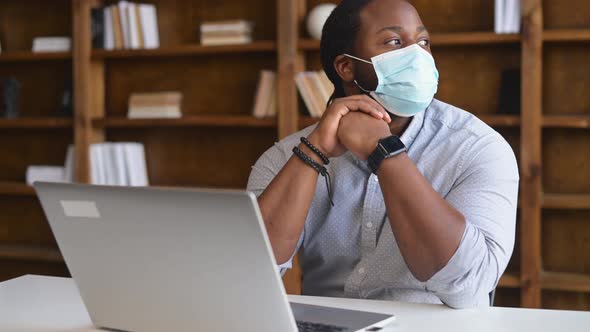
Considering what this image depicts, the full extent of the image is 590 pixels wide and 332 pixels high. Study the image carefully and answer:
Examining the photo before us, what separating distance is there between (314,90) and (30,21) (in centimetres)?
176

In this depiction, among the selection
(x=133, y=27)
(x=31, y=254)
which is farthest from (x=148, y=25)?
(x=31, y=254)

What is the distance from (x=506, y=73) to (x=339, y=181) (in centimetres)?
175

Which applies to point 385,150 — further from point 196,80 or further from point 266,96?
point 196,80

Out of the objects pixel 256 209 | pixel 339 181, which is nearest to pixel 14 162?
pixel 339 181

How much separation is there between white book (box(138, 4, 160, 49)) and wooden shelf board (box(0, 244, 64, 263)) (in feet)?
3.73

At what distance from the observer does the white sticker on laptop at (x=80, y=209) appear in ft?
3.79

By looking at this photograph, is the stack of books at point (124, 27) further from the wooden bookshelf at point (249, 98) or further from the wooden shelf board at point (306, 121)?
the wooden shelf board at point (306, 121)

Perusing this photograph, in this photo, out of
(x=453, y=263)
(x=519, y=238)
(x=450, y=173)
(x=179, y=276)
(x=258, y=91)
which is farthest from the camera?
(x=258, y=91)

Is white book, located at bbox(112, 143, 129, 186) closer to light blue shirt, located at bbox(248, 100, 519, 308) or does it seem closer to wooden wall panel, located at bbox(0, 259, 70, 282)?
wooden wall panel, located at bbox(0, 259, 70, 282)

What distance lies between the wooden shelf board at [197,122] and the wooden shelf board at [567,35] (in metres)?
1.21

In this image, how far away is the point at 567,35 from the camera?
10.7 feet

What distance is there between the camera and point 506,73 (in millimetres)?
3426

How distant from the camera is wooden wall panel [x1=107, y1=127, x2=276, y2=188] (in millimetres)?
3979

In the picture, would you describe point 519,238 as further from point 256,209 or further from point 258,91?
point 256,209
